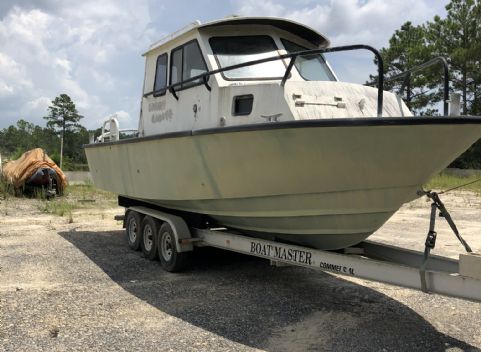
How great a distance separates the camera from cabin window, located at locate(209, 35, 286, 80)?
18.2ft

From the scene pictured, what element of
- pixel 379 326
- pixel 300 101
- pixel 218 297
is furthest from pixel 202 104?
pixel 379 326

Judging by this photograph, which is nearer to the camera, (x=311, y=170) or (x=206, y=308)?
(x=311, y=170)

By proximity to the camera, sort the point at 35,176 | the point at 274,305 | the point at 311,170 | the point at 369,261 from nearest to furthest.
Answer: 1. the point at 369,261
2. the point at 311,170
3. the point at 274,305
4. the point at 35,176

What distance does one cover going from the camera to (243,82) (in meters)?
5.34

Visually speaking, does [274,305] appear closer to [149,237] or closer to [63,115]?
[149,237]

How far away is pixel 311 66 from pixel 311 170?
1.90m

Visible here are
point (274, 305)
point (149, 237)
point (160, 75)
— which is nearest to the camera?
point (274, 305)

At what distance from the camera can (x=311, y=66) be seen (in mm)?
5789

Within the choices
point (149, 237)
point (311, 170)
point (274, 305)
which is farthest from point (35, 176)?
point (311, 170)

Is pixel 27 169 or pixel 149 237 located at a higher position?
pixel 27 169

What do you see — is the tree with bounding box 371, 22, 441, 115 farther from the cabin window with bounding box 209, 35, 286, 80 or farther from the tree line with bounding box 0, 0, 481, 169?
the cabin window with bounding box 209, 35, 286, 80

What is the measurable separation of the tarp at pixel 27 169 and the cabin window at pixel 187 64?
10.5 m

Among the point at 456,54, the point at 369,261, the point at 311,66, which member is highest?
the point at 456,54

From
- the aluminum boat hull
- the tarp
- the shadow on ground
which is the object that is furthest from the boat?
the tarp
